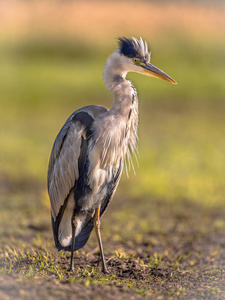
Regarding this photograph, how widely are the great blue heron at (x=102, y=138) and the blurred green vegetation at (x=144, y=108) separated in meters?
3.89

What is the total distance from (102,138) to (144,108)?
11275 millimetres

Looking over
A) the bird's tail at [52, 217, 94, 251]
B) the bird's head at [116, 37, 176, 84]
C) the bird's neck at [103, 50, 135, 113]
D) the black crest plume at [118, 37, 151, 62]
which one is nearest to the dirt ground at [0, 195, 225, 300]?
the bird's tail at [52, 217, 94, 251]

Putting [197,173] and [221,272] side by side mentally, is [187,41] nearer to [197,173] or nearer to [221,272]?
[197,173]

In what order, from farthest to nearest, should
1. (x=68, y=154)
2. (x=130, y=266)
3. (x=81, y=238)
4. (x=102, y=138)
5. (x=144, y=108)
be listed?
(x=144, y=108) < (x=81, y=238) < (x=130, y=266) < (x=68, y=154) < (x=102, y=138)

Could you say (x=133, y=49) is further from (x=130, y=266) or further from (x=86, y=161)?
(x=130, y=266)

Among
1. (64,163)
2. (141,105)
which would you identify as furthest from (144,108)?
(64,163)

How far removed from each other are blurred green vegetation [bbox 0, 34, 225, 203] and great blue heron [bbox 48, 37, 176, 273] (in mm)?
3893

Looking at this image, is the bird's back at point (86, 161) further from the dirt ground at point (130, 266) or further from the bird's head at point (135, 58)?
the dirt ground at point (130, 266)

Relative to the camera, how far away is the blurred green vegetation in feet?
29.4

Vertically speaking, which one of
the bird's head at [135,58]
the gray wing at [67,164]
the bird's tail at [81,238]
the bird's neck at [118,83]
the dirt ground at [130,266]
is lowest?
the dirt ground at [130,266]

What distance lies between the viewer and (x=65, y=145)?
420 centimetres

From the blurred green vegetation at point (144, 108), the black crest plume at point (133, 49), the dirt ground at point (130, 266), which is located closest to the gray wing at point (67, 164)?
the dirt ground at point (130, 266)

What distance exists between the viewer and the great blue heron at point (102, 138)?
4074 mm

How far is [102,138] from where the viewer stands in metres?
4.06
